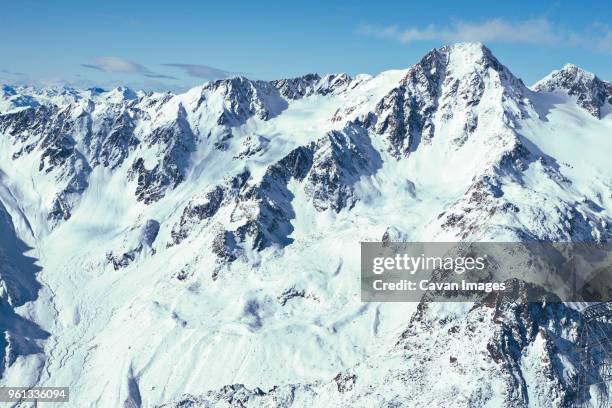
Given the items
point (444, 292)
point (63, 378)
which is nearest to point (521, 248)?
point (444, 292)

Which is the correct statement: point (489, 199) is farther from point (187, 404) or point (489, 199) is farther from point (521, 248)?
point (187, 404)

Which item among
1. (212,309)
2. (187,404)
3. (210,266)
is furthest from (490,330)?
(210,266)

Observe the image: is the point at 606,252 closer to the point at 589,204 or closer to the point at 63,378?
the point at 589,204

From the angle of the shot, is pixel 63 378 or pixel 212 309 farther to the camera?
pixel 212 309

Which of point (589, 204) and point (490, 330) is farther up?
point (589, 204)

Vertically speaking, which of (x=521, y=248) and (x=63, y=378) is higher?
(x=521, y=248)

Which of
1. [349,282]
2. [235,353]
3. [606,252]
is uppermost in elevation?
[606,252]

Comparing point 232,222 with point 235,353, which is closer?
point 235,353

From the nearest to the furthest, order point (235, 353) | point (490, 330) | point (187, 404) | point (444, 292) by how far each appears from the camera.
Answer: point (490, 330) < point (187, 404) < point (444, 292) < point (235, 353)

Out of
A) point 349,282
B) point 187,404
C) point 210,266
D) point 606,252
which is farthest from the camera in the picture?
point 210,266
